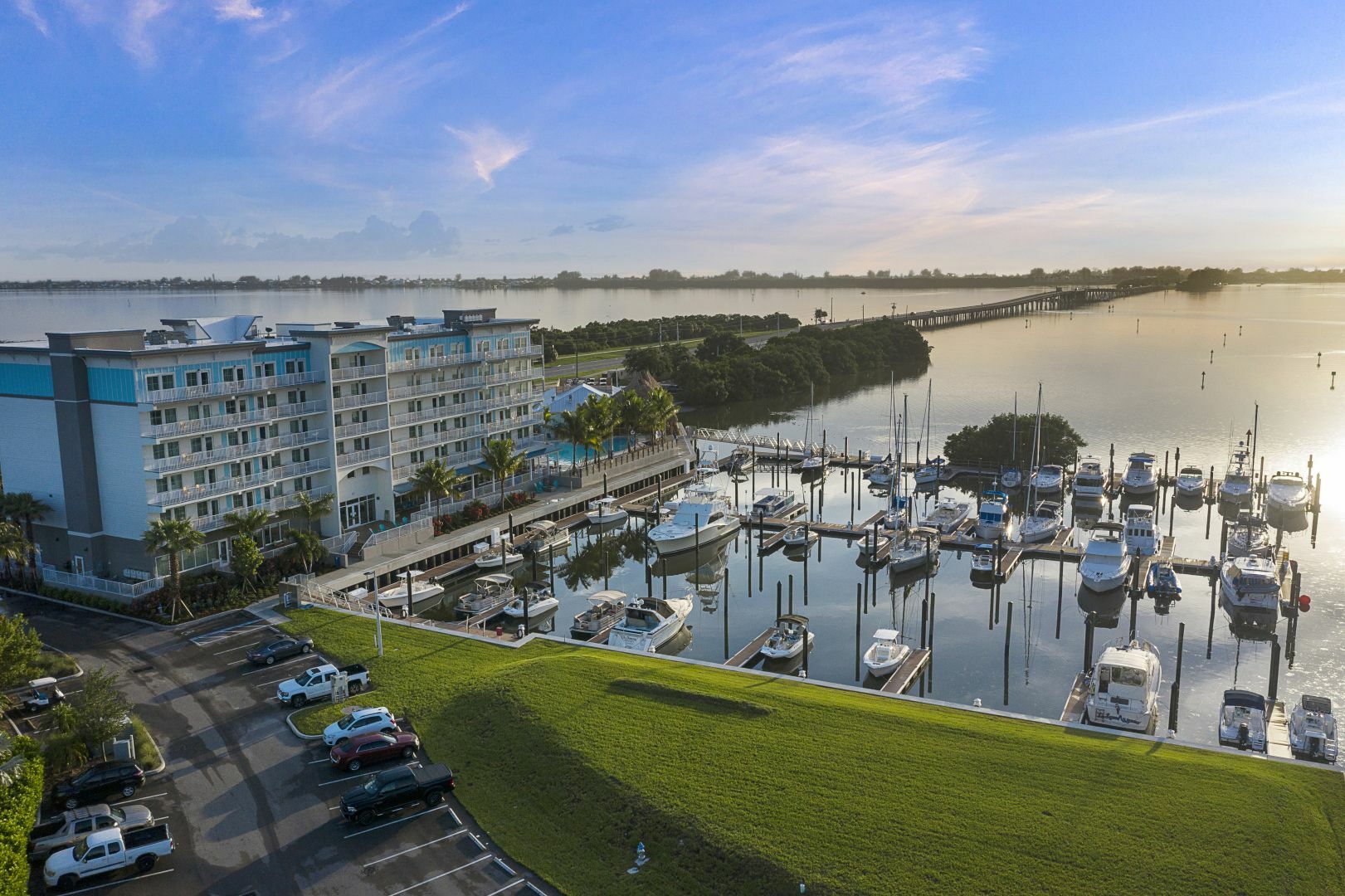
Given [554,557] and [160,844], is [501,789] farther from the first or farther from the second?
[554,557]

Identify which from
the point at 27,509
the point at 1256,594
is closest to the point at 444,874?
the point at 27,509

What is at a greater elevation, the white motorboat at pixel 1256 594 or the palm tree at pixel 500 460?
the palm tree at pixel 500 460

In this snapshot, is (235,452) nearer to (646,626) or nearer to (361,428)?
(361,428)

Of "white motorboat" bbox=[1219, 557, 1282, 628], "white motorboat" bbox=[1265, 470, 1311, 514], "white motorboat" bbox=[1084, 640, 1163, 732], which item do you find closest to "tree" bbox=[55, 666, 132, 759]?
"white motorboat" bbox=[1084, 640, 1163, 732]

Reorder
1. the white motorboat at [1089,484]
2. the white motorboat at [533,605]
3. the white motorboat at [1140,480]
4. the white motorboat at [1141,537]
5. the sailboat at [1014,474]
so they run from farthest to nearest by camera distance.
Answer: the sailboat at [1014,474], the white motorboat at [1089,484], the white motorboat at [1140,480], the white motorboat at [1141,537], the white motorboat at [533,605]

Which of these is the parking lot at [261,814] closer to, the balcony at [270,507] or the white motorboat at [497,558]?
the balcony at [270,507]

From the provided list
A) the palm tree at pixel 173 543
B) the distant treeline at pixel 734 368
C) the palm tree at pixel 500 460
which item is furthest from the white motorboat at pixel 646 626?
the distant treeline at pixel 734 368

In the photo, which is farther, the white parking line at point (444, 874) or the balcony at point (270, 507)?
the balcony at point (270, 507)
